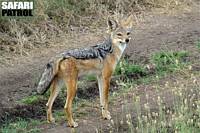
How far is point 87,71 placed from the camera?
7.39m

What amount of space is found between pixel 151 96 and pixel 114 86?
0.79m

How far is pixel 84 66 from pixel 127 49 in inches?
134

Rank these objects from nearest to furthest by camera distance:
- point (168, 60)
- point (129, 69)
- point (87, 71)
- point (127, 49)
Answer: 1. point (87, 71)
2. point (129, 69)
3. point (168, 60)
4. point (127, 49)

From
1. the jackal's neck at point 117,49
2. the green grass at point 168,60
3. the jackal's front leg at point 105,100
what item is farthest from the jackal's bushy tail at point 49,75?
the green grass at point 168,60

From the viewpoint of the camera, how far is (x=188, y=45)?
10695 millimetres

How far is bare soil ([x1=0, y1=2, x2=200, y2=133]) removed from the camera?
7.92 m

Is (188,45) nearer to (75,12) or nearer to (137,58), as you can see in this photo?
(137,58)

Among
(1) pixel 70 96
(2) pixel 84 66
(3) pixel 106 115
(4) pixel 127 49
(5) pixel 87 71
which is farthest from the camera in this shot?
(4) pixel 127 49

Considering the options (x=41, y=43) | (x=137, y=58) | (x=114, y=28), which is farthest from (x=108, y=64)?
(x=41, y=43)

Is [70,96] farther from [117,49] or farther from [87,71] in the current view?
[117,49]

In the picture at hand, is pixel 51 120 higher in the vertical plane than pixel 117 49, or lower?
lower

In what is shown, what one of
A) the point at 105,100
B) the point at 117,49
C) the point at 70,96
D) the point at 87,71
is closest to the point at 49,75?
the point at 70,96

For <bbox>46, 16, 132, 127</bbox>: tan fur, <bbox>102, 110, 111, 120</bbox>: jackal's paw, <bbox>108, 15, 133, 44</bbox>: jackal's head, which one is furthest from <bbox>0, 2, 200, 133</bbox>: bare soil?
<bbox>108, 15, 133, 44</bbox>: jackal's head

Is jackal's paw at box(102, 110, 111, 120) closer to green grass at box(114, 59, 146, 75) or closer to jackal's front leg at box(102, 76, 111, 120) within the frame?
jackal's front leg at box(102, 76, 111, 120)
